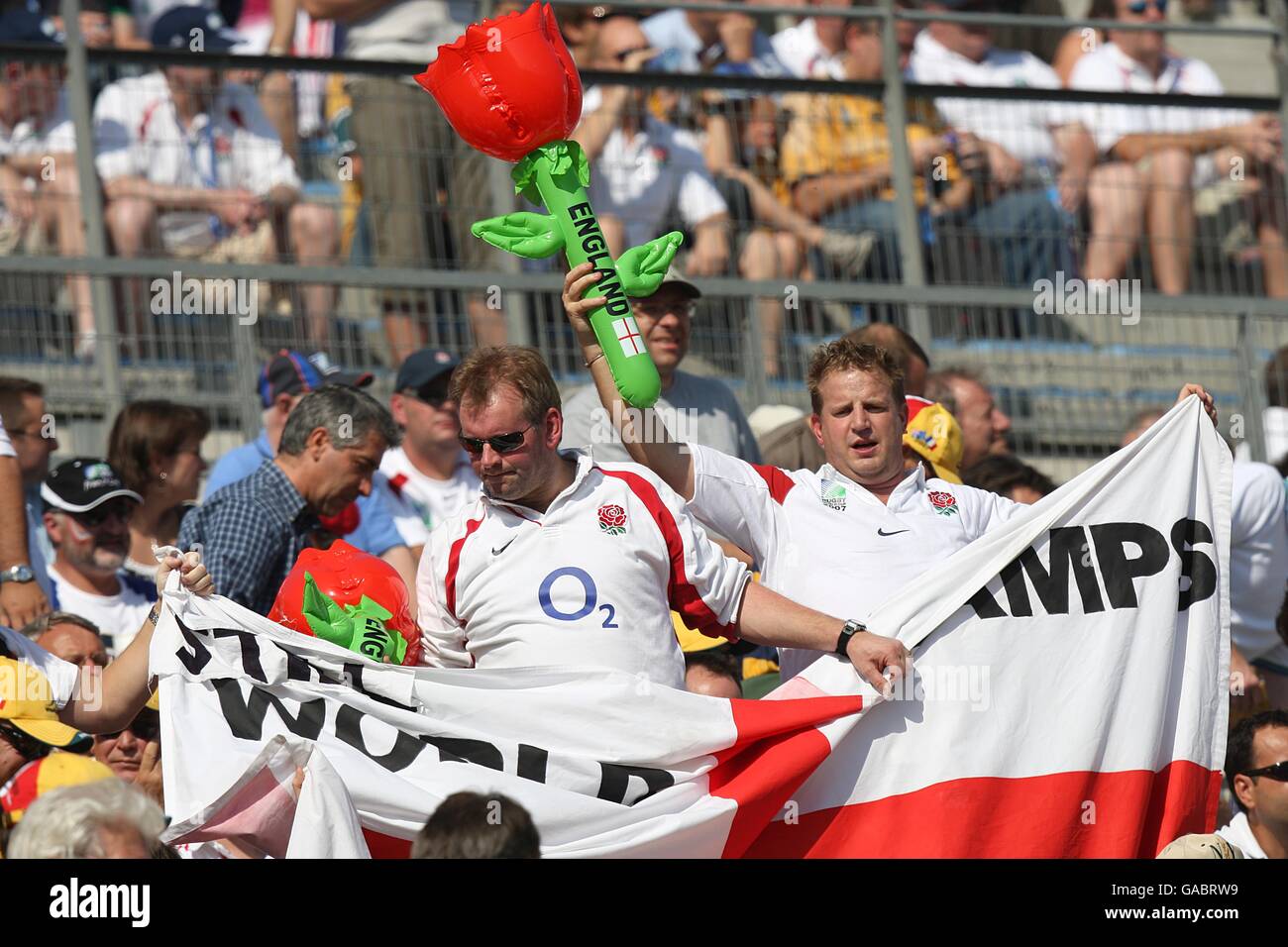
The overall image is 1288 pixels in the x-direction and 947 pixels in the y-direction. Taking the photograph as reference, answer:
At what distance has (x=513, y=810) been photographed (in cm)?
445

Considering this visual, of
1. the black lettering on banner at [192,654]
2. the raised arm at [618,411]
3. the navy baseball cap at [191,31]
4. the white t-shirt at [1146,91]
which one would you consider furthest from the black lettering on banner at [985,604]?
the navy baseball cap at [191,31]

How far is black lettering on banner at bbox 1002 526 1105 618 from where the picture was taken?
20.4 feet

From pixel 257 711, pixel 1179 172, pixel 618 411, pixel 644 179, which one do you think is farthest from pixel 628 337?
pixel 1179 172

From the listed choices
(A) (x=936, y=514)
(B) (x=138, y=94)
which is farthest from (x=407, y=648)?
(B) (x=138, y=94)

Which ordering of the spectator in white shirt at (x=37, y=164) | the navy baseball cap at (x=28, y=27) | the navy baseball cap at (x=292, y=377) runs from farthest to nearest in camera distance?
the navy baseball cap at (x=28, y=27)
the spectator in white shirt at (x=37, y=164)
the navy baseball cap at (x=292, y=377)

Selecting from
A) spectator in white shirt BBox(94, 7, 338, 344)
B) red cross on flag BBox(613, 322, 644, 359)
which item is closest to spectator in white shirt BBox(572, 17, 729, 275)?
spectator in white shirt BBox(94, 7, 338, 344)

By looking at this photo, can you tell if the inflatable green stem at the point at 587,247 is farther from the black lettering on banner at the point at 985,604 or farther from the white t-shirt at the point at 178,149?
the white t-shirt at the point at 178,149

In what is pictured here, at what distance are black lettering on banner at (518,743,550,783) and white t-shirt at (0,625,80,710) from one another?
124 cm

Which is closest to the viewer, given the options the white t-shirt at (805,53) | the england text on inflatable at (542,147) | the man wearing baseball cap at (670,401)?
the england text on inflatable at (542,147)

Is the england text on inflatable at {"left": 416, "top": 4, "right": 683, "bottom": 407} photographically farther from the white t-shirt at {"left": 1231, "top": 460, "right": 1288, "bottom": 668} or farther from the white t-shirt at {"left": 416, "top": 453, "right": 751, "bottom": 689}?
the white t-shirt at {"left": 1231, "top": 460, "right": 1288, "bottom": 668}

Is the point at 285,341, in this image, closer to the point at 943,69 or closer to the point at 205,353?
the point at 205,353

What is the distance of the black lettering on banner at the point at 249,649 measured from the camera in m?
5.72

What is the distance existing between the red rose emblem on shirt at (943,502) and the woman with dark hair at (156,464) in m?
3.14
